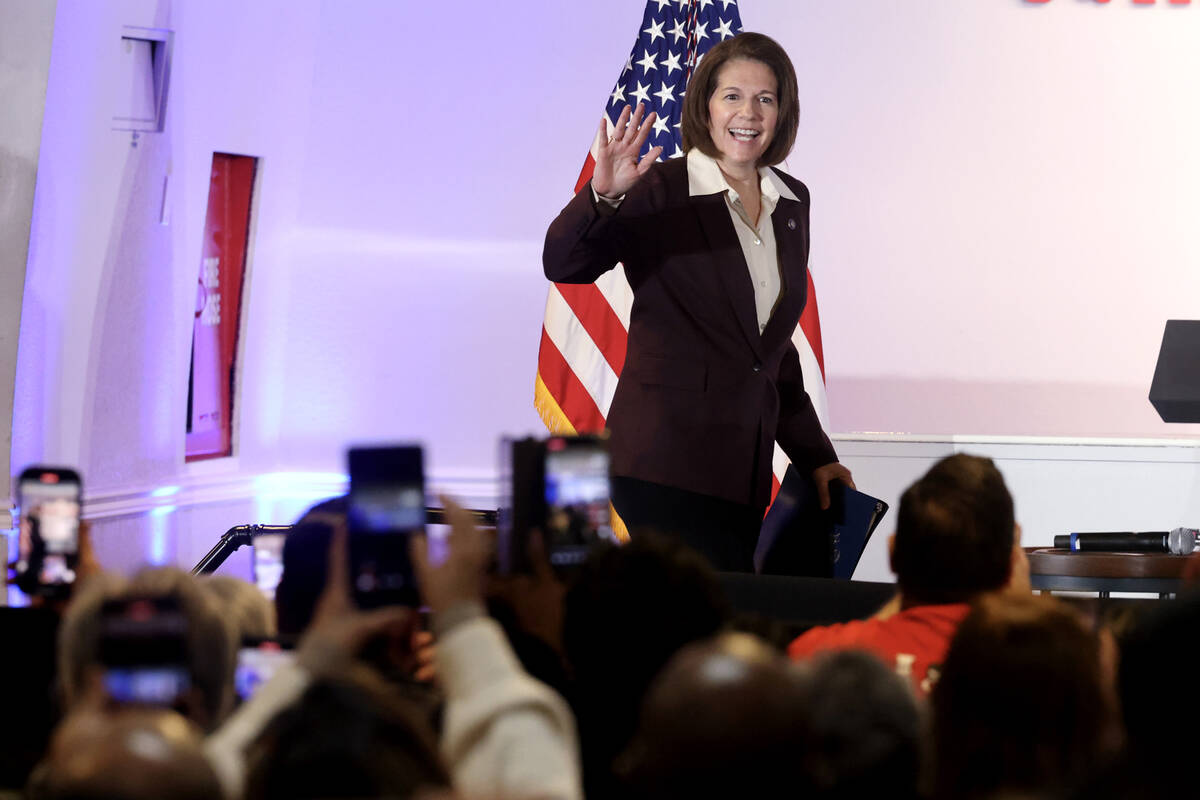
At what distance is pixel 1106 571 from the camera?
312cm

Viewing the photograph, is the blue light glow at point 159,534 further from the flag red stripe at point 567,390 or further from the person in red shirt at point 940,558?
the person in red shirt at point 940,558

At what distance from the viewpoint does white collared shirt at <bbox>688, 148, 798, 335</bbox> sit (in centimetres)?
277

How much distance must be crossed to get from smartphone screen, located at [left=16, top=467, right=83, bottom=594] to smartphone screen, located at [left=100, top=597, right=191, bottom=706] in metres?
0.50

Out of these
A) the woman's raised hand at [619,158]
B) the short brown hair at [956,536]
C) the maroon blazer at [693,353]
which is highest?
the woman's raised hand at [619,158]

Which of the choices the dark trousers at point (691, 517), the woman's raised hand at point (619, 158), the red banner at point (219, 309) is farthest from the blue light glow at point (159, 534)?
the woman's raised hand at point (619, 158)

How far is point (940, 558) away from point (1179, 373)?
2.26 meters

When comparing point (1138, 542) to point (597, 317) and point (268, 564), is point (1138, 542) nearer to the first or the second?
point (597, 317)

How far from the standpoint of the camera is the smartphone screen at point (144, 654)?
1120 mm

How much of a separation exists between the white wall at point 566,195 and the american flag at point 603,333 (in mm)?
1170

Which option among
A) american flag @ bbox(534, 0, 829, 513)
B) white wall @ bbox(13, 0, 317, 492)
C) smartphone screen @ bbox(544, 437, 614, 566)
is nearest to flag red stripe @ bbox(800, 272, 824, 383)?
american flag @ bbox(534, 0, 829, 513)

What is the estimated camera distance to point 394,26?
5.84 m

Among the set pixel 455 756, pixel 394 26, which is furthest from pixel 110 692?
pixel 394 26

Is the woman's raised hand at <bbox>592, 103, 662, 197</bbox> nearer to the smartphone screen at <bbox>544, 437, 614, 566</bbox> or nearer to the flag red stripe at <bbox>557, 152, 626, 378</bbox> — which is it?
the smartphone screen at <bbox>544, 437, 614, 566</bbox>

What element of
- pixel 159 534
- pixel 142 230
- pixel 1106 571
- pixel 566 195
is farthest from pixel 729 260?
pixel 566 195
